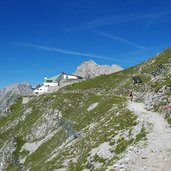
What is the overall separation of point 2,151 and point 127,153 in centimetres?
7781

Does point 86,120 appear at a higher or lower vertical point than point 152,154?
higher

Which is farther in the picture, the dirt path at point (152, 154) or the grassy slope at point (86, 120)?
the grassy slope at point (86, 120)

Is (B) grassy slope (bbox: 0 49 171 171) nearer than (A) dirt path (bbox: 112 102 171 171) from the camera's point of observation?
No

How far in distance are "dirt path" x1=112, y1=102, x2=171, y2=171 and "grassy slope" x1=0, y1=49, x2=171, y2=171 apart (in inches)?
87.9

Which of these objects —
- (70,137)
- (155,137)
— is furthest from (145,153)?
(70,137)

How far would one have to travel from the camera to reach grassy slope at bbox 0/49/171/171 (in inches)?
2041

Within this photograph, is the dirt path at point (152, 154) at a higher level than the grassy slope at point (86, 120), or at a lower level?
lower

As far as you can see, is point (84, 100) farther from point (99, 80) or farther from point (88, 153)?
point (88, 153)

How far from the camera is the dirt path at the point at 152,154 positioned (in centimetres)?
3300

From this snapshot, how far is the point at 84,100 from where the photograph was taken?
110562mm

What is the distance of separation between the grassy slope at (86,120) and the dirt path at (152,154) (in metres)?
2.23

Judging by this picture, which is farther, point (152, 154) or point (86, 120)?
point (86, 120)

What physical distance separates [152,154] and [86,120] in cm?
5241

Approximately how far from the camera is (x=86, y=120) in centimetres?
8750
